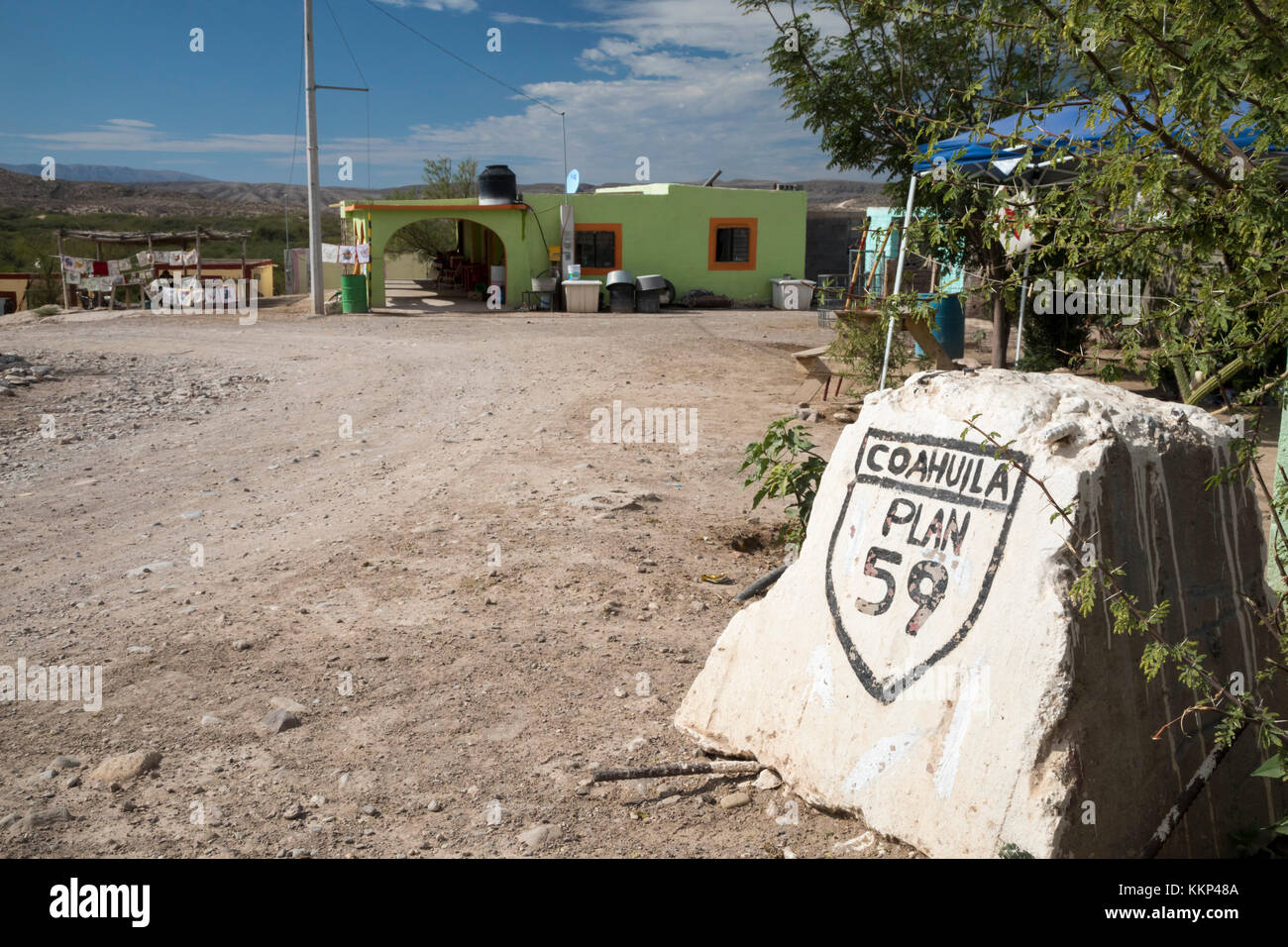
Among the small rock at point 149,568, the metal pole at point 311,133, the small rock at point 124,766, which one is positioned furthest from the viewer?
the metal pole at point 311,133

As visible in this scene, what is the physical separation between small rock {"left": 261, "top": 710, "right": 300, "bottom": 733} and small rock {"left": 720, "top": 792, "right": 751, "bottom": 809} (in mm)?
1516

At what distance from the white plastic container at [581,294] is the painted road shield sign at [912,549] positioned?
1901 cm

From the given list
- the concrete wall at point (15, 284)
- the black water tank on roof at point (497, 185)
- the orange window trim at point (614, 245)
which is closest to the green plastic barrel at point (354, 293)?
the black water tank on roof at point (497, 185)

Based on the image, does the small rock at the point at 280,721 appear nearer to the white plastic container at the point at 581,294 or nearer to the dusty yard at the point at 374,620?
the dusty yard at the point at 374,620

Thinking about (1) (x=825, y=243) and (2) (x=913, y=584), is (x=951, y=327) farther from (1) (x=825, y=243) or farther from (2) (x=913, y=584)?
(1) (x=825, y=243)

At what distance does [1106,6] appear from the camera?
2176mm

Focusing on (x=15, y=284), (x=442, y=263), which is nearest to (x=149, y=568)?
(x=442, y=263)

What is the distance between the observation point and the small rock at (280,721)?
3.33 meters

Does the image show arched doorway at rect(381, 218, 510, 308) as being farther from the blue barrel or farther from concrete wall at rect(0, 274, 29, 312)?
the blue barrel

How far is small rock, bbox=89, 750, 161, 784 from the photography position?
301 centimetres

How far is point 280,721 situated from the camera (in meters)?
3.36

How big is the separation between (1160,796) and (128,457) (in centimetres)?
729

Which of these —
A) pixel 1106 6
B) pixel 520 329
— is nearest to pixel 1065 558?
pixel 1106 6

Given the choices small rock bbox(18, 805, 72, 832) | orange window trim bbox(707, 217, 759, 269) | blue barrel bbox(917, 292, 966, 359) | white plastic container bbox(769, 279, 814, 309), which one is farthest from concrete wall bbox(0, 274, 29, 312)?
small rock bbox(18, 805, 72, 832)
